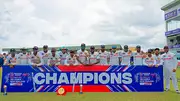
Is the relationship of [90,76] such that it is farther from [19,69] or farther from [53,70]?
[19,69]

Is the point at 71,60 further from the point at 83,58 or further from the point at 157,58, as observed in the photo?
the point at 157,58

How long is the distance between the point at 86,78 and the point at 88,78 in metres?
0.09

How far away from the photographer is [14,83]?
1140 cm

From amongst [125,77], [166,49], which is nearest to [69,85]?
[125,77]

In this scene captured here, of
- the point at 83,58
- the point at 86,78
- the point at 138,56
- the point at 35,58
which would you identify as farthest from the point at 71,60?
the point at 138,56

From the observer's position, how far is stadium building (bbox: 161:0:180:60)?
191 ft

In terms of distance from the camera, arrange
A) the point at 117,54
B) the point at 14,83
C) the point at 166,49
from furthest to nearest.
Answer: the point at 117,54
the point at 166,49
the point at 14,83

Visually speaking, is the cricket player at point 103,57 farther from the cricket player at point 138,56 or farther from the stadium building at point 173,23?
the stadium building at point 173,23

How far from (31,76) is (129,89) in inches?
172

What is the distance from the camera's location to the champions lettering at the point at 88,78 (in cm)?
1150

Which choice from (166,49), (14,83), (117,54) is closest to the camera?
(14,83)

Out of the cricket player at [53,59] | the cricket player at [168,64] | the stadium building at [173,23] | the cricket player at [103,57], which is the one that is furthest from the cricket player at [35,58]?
the stadium building at [173,23]

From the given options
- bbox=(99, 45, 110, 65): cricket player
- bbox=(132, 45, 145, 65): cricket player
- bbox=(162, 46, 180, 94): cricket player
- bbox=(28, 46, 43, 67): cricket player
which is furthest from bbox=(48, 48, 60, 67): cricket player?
bbox=(162, 46, 180, 94): cricket player

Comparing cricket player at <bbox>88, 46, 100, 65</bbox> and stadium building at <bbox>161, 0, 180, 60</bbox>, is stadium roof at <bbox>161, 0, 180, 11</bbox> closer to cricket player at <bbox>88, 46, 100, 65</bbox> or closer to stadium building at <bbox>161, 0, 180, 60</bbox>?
stadium building at <bbox>161, 0, 180, 60</bbox>
